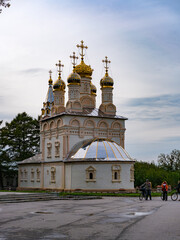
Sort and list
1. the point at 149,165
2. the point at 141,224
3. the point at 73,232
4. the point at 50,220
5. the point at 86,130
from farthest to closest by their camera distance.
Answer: the point at 149,165 < the point at 86,130 < the point at 50,220 < the point at 141,224 < the point at 73,232

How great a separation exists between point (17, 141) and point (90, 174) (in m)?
21.9

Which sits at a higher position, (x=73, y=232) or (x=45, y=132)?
(x=45, y=132)

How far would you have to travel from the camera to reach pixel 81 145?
3575cm

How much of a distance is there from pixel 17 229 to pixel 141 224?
3.75 meters

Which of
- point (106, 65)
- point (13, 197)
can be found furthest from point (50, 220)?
point (106, 65)

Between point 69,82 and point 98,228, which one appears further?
point 69,82

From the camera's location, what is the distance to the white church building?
110ft

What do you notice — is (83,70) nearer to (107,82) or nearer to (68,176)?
(107,82)

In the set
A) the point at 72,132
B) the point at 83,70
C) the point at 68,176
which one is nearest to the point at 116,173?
the point at 68,176

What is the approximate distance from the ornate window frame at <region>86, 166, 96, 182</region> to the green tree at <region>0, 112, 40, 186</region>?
19.6 metres

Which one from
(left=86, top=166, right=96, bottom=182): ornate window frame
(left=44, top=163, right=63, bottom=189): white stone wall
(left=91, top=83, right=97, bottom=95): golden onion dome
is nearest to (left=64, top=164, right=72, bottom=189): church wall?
(left=44, top=163, right=63, bottom=189): white stone wall

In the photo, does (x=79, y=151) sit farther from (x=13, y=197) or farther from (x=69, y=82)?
(x=13, y=197)

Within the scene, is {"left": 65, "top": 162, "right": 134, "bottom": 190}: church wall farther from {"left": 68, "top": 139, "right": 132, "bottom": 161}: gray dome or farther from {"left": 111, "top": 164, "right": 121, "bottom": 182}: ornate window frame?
{"left": 68, "top": 139, "right": 132, "bottom": 161}: gray dome

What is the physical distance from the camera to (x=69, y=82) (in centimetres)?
3844
